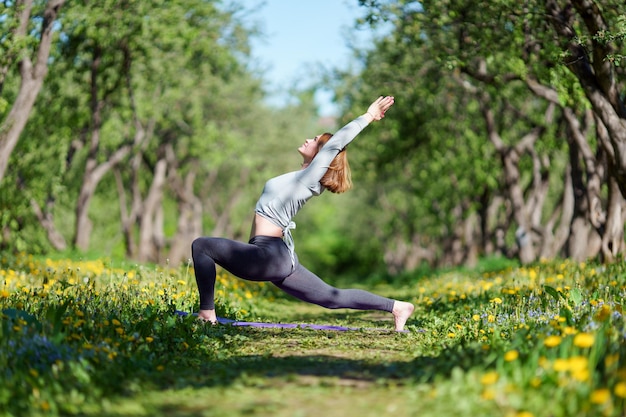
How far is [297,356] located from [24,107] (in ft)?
28.0

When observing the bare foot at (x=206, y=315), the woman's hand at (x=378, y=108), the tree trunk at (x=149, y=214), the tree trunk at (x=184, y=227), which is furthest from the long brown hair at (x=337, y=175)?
the tree trunk at (x=184, y=227)

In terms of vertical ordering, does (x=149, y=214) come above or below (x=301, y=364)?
below

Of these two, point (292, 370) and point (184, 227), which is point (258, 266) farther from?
point (184, 227)

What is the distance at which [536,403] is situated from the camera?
4023 millimetres

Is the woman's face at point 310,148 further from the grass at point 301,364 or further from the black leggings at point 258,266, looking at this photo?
the grass at point 301,364

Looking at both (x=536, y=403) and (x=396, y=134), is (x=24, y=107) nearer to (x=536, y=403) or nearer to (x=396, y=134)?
(x=536, y=403)

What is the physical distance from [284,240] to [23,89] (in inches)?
297

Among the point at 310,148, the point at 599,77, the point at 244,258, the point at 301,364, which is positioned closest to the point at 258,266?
the point at 244,258

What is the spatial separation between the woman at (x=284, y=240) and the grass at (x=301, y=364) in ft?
1.42

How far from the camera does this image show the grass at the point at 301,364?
13.9ft

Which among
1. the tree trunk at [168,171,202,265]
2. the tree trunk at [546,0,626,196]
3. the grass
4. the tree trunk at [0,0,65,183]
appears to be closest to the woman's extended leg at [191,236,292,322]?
the grass

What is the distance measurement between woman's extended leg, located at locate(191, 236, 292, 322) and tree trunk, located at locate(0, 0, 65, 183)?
6.93 meters

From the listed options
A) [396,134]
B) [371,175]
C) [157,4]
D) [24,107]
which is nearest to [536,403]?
[24,107]

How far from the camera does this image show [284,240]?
24.4 ft
